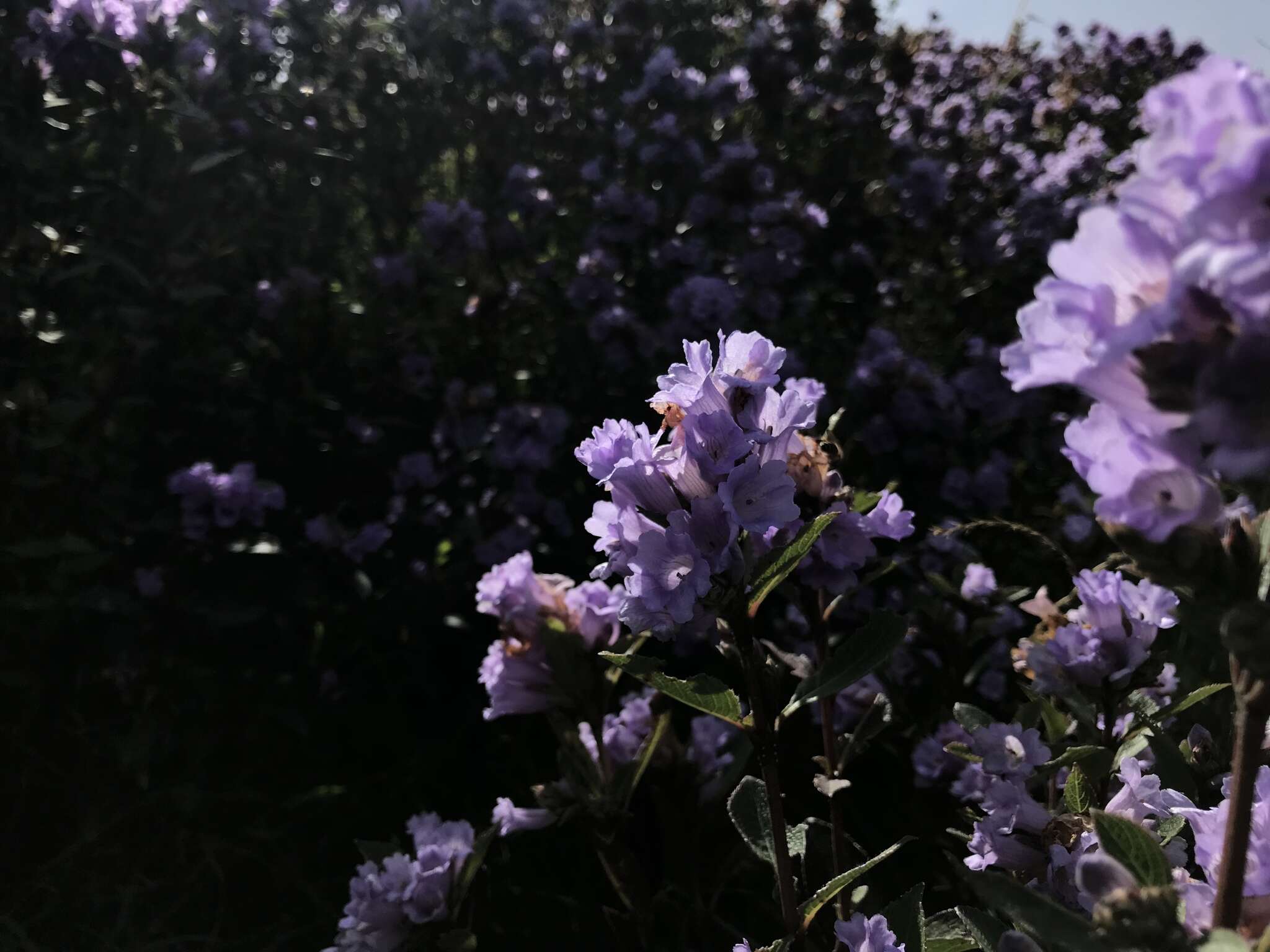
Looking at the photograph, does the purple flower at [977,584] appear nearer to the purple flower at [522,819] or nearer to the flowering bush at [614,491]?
the flowering bush at [614,491]

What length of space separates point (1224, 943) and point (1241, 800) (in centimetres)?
9

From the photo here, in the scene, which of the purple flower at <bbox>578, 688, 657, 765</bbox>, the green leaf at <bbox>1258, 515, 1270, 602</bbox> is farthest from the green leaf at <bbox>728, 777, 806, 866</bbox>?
the green leaf at <bbox>1258, 515, 1270, 602</bbox>

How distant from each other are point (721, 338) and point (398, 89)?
3.60 meters

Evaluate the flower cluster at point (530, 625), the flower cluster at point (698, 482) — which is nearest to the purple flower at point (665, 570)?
the flower cluster at point (698, 482)

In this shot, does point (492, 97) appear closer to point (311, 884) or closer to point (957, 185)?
point (957, 185)

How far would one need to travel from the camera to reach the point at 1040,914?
0.59 m

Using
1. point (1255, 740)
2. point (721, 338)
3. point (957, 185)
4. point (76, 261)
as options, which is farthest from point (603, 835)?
point (957, 185)

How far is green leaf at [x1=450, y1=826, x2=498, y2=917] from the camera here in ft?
4.73

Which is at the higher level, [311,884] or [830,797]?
[830,797]

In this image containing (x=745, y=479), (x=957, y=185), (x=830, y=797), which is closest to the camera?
(x=745, y=479)

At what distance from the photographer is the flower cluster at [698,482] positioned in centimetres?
92

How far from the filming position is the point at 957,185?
490 centimetres

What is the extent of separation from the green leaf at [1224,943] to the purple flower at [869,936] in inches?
16.4

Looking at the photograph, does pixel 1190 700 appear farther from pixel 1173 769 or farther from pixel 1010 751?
pixel 1010 751
